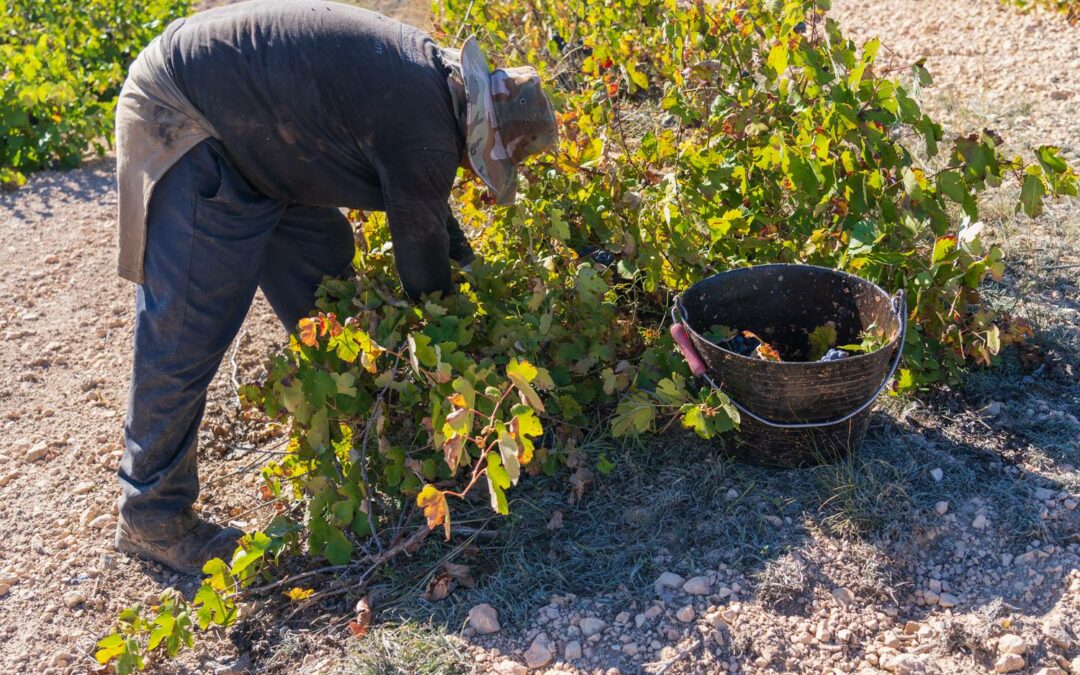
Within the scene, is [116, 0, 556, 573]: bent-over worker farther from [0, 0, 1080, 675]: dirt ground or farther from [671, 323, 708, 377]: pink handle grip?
[671, 323, 708, 377]: pink handle grip

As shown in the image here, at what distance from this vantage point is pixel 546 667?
260 cm

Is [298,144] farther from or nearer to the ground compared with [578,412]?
farther from the ground

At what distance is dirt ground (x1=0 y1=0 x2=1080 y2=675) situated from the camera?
8.53 feet

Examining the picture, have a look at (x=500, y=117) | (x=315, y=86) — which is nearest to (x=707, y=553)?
(x=500, y=117)

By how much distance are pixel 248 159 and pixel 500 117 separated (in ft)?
2.38

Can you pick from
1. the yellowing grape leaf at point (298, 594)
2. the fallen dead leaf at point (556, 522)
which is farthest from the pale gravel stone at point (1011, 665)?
the yellowing grape leaf at point (298, 594)

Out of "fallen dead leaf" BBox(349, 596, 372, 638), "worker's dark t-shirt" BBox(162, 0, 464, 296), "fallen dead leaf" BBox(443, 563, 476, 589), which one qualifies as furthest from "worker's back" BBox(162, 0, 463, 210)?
"fallen dead leaf" BBox(349, 596, 372, 638)

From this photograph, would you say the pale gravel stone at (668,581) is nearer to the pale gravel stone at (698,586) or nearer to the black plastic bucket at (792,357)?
the pale gravel stone at (698,586)

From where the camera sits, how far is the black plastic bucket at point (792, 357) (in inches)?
111

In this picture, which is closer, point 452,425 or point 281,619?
point 452,425

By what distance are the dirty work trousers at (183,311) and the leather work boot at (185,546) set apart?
31 millimetres

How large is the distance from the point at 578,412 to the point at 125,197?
1.47 metres

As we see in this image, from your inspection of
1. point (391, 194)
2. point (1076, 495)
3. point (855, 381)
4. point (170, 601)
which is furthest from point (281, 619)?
point (1076, 495)

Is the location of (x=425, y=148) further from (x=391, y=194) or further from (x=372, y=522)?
(x=372, y=522)
